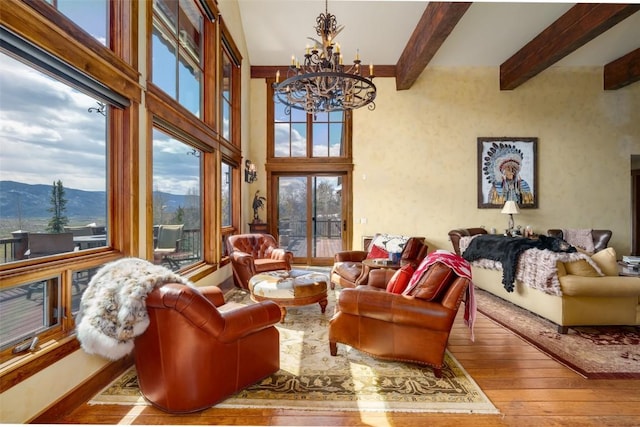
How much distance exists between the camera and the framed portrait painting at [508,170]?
6.87 metres

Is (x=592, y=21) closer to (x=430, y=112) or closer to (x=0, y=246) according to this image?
(x=430, y=112)

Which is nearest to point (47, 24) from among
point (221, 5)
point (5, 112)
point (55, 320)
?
point (5, 112)

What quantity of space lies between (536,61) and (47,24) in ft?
23.4

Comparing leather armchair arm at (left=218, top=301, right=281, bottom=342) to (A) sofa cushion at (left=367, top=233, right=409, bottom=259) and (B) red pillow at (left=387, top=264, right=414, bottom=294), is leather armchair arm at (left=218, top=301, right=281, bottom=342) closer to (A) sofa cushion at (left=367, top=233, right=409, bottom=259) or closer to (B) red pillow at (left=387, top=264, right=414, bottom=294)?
(B) red pillow at (left=387, top=264, right=414, bottom=294)

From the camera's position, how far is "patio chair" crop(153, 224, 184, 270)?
354 centimetres

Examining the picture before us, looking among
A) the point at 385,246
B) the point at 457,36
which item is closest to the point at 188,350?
the point at 385,246

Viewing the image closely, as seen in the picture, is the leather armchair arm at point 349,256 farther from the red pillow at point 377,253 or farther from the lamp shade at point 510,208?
the lamp shade at point 510,208

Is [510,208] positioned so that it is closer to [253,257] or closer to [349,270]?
[349,270]

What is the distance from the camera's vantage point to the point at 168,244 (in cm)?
379

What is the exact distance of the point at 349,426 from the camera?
195 cm

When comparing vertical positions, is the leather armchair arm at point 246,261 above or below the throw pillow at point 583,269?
below

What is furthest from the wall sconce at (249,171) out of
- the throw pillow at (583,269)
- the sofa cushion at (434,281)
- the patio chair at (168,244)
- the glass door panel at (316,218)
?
the throw pillow at (583,269)

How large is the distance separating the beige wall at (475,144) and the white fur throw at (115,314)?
5.38 meters

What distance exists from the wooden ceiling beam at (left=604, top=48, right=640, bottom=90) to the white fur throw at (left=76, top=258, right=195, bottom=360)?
901cm
